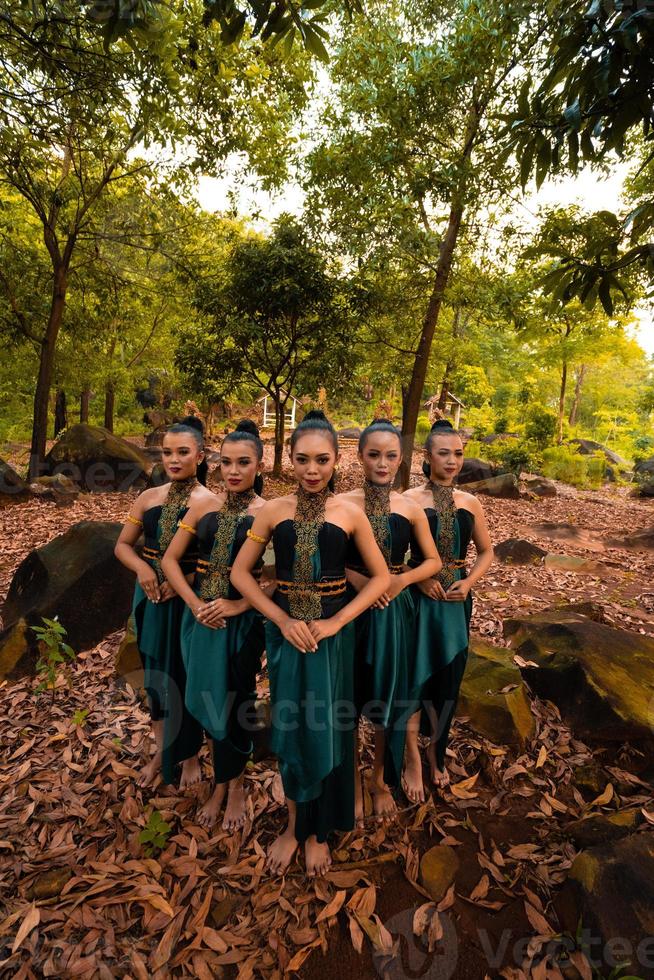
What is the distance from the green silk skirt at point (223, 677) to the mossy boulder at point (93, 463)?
976cm

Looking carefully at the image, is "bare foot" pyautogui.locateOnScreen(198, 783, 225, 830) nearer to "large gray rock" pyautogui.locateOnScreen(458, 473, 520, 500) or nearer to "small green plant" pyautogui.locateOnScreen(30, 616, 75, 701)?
"small green plant" pyautogui.locateOnScreen(30, 616, 75, 701)

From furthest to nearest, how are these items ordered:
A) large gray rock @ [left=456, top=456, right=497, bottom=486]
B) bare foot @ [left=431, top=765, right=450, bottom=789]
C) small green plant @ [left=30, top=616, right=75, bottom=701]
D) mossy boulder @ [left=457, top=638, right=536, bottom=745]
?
large gray rock @ [left=456, top=456, right=497, bottom=486] → small green plant @ [left=30, top=616, right=75, bottom=701] → mossy boulder @ [left=457, top=638, right=536, bottom=745] → bare foot @ [left=431, top=765, right=450, bottom=789]

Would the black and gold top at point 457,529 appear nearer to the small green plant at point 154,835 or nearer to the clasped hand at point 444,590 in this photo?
the clasped hand at point 444,590

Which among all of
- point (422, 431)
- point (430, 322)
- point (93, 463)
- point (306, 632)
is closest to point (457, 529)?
point (306, 632)

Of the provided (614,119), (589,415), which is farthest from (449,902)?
(589,415)

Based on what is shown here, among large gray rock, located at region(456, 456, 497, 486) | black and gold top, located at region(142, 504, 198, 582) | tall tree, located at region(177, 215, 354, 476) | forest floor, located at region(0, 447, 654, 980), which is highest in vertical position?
tall tree, located at region(177, 215, 354, 476)

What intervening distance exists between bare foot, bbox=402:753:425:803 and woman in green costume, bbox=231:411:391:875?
2.69 ft

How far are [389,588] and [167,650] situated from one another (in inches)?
58.7

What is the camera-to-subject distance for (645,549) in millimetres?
8695

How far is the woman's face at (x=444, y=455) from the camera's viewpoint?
2.93 m

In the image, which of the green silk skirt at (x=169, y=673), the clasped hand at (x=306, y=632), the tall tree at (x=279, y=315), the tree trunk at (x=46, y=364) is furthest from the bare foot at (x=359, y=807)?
the tree trunk at (x=46, y=364)

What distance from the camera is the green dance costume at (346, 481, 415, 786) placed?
2707mm

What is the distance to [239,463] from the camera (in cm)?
267

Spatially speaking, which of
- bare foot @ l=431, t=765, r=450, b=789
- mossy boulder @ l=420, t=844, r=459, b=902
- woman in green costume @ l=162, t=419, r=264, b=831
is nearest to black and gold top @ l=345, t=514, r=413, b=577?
woman in green costume @ l=162, t=419, r=264, b=831
